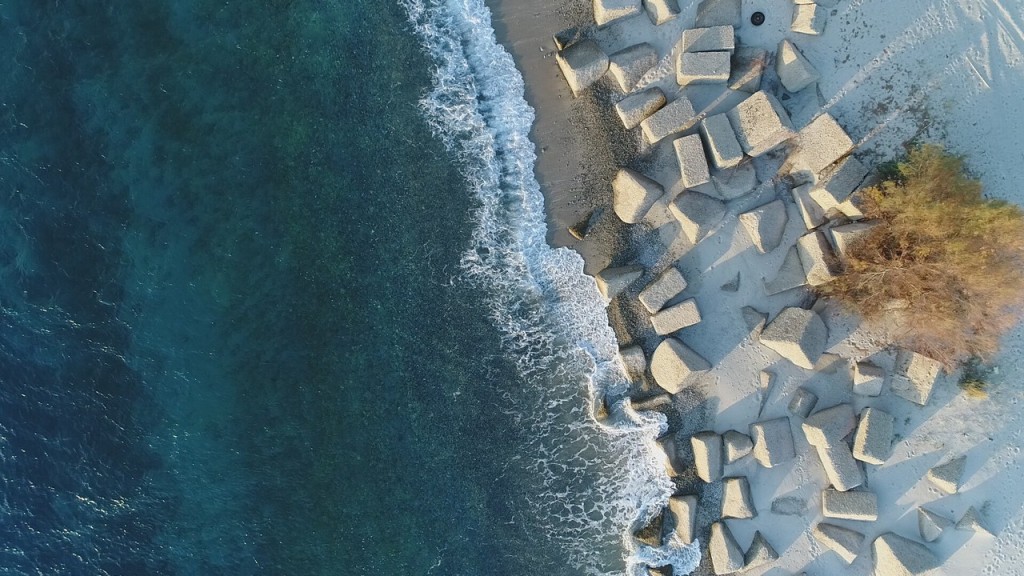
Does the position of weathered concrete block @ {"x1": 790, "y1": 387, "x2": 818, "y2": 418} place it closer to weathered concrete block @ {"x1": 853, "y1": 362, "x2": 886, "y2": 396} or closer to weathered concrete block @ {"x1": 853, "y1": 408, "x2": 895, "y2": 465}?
weathered concrete block @ {"x1": 853, "y1": 362, "x2": 886, "y2": 396}

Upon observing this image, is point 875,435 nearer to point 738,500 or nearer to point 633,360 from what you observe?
point 738,500

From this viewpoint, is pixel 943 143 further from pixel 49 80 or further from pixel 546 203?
pixel 49 80

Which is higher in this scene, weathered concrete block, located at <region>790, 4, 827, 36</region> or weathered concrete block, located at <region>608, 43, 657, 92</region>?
weathered concrete block, located at <region>790, 4, 827, 36</region>

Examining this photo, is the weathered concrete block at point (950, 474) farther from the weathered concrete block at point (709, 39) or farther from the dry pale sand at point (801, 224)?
the weathered concrete block at point (709, 39)

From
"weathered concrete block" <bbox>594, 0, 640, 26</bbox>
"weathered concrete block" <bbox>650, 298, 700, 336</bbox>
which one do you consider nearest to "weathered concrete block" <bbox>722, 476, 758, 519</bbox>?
"weathered concrete block" <bbox>650, 298, 700, 336</bbox>

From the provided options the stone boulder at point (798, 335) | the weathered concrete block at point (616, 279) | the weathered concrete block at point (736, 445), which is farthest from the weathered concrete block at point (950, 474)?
the weathered concrete block at point (616, 279)

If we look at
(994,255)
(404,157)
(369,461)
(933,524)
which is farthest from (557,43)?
(933,524)
